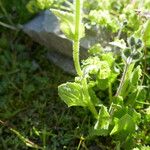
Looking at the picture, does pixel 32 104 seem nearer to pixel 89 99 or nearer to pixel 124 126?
pixel 89 99

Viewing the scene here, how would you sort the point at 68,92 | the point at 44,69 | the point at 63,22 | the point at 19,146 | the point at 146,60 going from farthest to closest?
the point at 44,69, the point at 146,60, the point at 19,146, the point at 68,92, the point at 63,22

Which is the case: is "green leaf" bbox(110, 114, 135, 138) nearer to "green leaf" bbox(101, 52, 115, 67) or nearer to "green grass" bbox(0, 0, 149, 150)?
"green grass" bbox(0, 0, 149, 150)

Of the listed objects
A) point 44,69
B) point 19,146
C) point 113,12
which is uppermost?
point 113,12

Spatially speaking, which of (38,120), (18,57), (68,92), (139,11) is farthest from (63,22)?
(18,57)

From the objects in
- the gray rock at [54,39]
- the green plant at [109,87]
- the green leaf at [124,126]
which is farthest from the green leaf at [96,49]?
the green leaf at [124,126]

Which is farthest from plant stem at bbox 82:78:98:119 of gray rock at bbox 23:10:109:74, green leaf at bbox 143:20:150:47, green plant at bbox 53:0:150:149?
gray rock at bbox 23:10:109:74

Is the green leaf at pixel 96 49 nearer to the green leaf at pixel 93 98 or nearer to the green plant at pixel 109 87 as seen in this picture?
the green plant at pixel 109 87

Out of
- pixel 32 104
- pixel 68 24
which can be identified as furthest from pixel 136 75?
pixel 32 104

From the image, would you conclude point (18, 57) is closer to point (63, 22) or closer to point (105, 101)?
point (105, 101)
